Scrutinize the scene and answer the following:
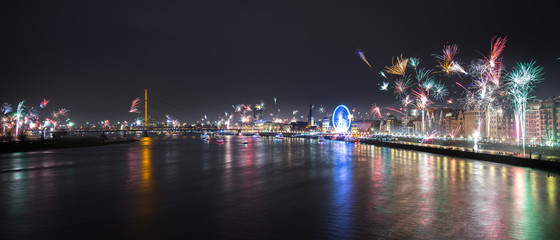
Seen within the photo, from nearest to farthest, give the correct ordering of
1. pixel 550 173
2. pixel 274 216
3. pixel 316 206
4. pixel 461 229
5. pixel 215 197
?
1. pixel 461 229
2. pixel 274 216
3. pixel 316 206
4. pixel 215 197
5. pixel 550 173

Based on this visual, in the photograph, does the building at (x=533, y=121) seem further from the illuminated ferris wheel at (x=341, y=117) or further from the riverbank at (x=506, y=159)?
the riverbank at (x=506, y=159)

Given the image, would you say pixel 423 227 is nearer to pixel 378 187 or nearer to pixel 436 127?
pixel 378 187

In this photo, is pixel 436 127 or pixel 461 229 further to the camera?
pixel 436 127

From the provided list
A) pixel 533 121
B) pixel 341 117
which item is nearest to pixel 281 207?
pixel 341 117

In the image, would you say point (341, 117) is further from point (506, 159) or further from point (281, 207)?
point (281, 207)

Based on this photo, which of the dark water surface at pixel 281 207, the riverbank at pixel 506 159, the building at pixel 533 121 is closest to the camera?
the dark water surface at pixel 281 207

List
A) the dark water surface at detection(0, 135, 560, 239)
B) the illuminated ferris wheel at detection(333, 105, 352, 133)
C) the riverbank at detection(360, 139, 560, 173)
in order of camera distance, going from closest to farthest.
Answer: the dark water surface at detection(0, 135, 560, 239) → the riverbank at detection(360, 139, 560, 173) → the illuminated ferris wheel at detection(333, 105, 352, 133)

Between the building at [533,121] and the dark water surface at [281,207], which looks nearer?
the dark water surface at [281,207]

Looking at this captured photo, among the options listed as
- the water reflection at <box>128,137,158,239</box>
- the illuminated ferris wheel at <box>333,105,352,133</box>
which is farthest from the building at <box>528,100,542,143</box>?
the water reflection at <box>128,137,158,239</box>

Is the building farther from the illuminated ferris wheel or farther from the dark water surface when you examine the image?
the dark water surface

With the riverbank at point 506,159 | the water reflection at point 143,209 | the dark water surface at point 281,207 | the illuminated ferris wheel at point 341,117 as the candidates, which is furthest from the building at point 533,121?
the water reflection at point 143,209

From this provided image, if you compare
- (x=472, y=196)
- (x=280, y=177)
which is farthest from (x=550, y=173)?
(x=280, y=177)
